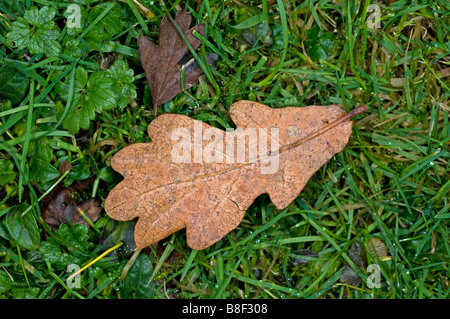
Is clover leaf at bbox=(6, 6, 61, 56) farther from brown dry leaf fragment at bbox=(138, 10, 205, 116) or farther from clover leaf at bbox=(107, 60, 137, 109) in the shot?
brown dry leaf fragment at bbox=(138, 10, 205, 116)

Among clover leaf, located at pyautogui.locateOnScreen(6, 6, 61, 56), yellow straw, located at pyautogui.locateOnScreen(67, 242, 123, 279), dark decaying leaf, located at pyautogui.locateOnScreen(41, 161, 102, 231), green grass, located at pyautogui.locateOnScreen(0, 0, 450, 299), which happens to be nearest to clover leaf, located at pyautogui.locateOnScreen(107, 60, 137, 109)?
green grass, located at pyautogui.locateOnScreen(0, 0, 450, 299)

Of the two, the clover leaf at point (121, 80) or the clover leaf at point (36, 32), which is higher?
the clover leaf at point (36, 32)

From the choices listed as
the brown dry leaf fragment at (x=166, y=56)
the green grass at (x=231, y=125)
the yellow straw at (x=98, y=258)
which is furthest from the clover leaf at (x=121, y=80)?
the yellow straw at (x=98, y=258)

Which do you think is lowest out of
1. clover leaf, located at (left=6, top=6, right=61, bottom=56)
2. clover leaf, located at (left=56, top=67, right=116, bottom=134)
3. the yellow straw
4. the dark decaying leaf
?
the yellow straw

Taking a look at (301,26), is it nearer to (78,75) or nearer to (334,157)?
(334,157)

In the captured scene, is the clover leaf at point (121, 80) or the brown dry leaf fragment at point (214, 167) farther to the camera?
the clover leaf at point (121, 80)

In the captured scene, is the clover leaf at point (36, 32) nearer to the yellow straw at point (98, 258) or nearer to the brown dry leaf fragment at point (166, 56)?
the brown dry leaf fragment at point (166, 56)

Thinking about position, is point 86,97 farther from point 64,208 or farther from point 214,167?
point 214,167

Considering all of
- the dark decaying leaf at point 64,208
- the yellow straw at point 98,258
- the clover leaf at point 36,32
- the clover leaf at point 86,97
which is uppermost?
the clover leaf at point 36,32
